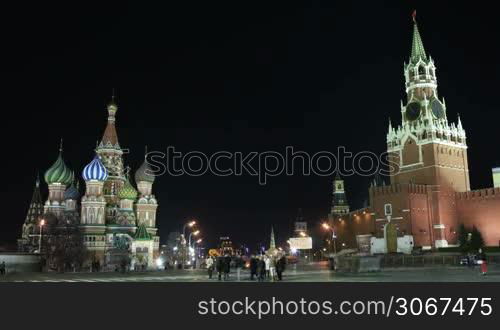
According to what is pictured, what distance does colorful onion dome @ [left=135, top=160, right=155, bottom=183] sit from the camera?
277ft

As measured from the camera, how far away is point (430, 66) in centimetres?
8600

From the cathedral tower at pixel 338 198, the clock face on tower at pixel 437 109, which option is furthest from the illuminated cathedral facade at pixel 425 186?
the cathedral tower at pixel 338 198

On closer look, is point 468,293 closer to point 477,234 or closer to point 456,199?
point 477,234

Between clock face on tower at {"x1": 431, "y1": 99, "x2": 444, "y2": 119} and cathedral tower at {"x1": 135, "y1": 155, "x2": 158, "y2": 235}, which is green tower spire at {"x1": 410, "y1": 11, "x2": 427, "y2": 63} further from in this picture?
cathedral tower at {"x1": 135, "y1": 155, "x2": 158, "y2": 235}

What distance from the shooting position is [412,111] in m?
82.7

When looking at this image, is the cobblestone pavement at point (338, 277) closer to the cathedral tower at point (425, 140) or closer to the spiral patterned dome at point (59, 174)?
the cathedral tower at point (425, 140)

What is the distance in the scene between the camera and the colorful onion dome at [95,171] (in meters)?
75.2

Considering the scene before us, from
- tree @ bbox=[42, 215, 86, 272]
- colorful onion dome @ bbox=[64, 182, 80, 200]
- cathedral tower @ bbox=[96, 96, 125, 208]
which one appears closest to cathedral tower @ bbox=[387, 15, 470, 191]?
cathedral tower @ bbox=[96, 96, 125, 208]

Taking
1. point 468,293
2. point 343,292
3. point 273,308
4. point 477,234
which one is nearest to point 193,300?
point 273,308

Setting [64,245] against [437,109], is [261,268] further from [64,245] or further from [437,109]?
[437,109]

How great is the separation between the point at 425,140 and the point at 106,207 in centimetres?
4846

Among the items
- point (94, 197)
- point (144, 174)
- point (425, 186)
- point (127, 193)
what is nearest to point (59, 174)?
point (94, 197)

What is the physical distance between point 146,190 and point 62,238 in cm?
2423

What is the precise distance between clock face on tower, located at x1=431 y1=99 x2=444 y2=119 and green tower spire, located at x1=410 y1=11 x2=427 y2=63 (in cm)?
829
